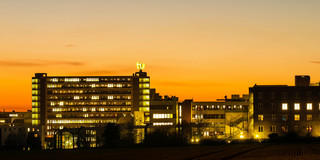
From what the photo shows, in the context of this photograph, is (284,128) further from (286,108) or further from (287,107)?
(287,107)

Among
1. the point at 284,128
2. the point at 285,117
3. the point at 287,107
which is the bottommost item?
the point at 284,128

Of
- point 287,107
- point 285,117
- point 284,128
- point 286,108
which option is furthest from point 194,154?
A: point 287,107

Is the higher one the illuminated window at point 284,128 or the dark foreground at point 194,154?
the illuminated window at point 284,128

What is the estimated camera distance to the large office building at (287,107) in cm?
16438

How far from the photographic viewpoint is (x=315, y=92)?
16525cm

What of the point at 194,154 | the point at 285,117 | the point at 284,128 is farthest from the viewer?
the point at 285,117

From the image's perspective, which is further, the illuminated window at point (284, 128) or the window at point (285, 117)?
the window at point (285, 117)

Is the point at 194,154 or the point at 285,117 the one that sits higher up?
the point at 285,117

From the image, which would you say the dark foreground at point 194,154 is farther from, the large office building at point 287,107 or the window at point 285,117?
the window at point 285,117

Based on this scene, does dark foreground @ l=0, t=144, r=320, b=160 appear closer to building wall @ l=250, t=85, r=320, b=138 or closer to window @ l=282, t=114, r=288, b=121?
building wall @ l=250, t=85, r=320, b=138

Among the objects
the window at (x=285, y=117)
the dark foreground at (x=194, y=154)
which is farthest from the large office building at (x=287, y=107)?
the dark foreground at (x=194, y=154)

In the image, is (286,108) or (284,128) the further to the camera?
(286,108)

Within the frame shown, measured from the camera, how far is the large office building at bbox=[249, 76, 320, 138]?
16438cm

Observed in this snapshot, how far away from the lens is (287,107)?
165250mm
